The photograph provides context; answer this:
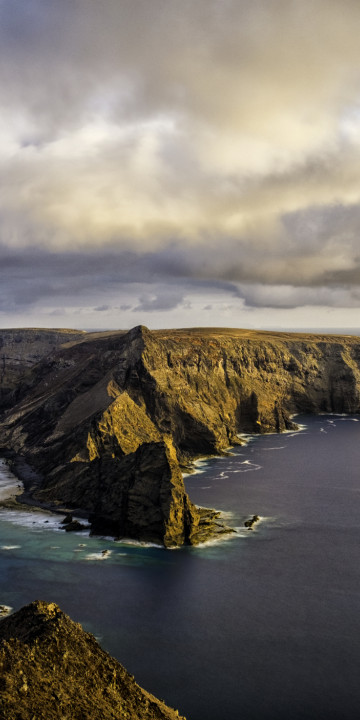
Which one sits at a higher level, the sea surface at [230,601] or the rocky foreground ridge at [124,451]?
the rocky foreground ridge at [124,451]

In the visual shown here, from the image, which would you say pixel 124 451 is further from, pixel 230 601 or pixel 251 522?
pixel 230 601

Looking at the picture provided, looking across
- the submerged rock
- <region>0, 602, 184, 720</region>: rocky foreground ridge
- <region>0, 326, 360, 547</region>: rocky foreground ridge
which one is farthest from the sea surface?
<region>0, 602, 184, 720</region>: rocky foreground ridge

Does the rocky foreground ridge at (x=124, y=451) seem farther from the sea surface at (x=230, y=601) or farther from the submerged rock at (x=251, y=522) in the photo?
the sea surface at (x=230, y=601)

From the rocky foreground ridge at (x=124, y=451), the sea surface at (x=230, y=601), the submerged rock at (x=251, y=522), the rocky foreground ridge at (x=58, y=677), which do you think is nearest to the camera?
the rocky foreground ridge at (x=58, y=677)

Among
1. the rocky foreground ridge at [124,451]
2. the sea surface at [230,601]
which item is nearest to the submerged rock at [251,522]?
the sea surface at [230,601]

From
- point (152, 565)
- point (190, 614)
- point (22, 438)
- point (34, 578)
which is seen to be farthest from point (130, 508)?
point (22, 438)

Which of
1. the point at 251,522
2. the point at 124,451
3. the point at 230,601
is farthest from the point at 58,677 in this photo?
the point at 124,451

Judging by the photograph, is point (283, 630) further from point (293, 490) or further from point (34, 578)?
point (293, 490)
